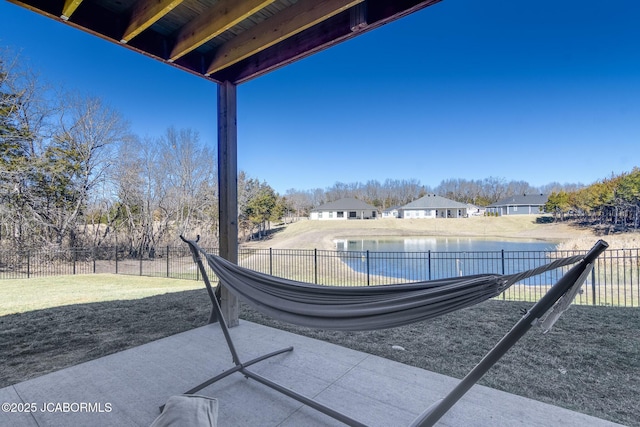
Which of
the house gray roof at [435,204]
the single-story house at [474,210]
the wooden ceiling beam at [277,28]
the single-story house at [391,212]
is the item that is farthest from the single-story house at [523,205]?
the wooden ceiling beam at [277,28]

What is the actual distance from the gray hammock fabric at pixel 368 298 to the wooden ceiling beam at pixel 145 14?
1.76 meters

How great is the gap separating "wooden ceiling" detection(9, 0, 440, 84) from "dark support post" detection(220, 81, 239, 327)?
334 mm

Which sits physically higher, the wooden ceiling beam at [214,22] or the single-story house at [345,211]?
the wooden ceiling beam at [214,22]

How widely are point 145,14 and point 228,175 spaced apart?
1439mm

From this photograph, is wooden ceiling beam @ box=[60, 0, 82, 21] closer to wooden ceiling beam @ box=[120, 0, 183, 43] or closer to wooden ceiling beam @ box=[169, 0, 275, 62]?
wooden ceiling beam @ box=[120, 0, 183, 43]

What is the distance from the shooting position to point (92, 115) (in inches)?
470

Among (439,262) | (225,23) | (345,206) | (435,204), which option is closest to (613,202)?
(439,262)

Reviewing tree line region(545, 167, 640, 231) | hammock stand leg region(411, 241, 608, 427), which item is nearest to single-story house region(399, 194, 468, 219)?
tree line region(545, 167, 640, 231)

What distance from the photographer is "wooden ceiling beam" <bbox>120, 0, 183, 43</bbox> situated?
185 cm

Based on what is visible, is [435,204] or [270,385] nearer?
[270,385]

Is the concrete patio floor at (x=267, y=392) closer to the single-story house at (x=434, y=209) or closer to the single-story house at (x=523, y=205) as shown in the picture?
the single-story house at (x=434, y=209)

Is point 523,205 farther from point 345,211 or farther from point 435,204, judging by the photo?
point 345,211

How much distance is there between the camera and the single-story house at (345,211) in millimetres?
40438

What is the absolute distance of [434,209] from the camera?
3875cm
